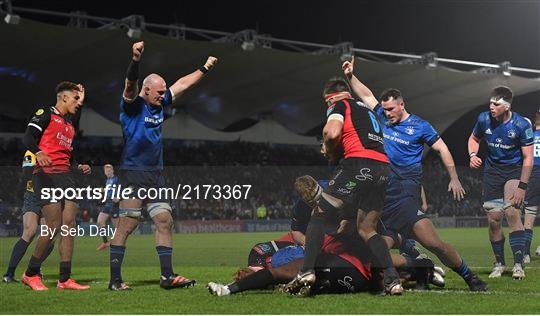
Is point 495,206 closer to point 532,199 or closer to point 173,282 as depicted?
point 532,199

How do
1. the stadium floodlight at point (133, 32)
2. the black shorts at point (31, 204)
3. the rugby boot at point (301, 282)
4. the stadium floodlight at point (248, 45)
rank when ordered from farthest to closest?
the stadium floodlight at point (248, 45) < the stadium floodlight at point (133, 32) < the black shorts at point (31, 204) < the rugby boot at point (301, 282)

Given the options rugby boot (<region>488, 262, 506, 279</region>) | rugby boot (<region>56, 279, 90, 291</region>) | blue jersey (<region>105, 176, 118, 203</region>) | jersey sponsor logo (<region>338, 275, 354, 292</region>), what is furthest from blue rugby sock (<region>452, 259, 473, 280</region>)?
blue jersey (<region>105, 176, 118, 203</region>)

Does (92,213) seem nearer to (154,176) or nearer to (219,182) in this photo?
(219,182)

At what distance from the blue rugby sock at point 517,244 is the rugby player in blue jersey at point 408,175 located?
1.47m

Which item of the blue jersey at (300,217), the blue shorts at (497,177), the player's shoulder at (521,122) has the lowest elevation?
the blue jersey at (300,217)

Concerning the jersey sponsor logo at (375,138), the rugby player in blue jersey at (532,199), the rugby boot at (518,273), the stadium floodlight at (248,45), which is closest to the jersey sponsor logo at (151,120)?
the jersey sponsor logo at (375,138)

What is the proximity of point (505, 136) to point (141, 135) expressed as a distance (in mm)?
4287

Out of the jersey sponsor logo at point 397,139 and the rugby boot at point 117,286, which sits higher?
the jersey sponsor logo at point 397,139

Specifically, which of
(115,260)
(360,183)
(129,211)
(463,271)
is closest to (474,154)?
(463,271)

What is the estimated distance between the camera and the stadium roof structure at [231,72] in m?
26.1

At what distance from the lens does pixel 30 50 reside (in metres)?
26.3

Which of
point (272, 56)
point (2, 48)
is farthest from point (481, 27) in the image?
point (2, 48)

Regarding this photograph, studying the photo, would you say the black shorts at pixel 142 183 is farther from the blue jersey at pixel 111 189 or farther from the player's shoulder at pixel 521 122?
the blue jersey at pixel 111 189

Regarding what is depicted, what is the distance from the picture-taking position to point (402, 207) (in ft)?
22.9
